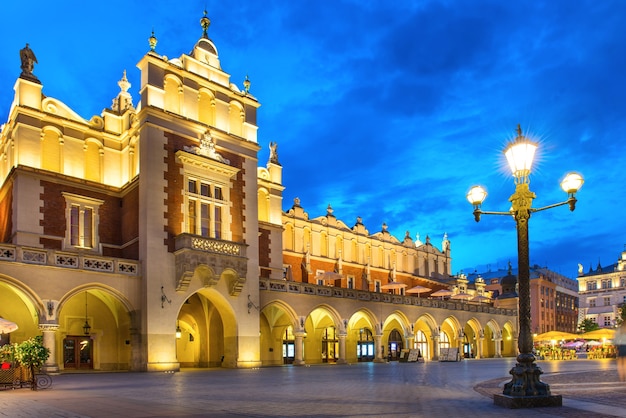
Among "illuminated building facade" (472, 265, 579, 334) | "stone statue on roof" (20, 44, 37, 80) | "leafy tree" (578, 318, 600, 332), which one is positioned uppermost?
"stone statue on roof" (20, 44, 37, 80)

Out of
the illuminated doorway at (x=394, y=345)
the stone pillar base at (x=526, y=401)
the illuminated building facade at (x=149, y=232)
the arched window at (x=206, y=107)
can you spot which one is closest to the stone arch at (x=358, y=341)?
the illuminated doorway at (x=394, y=345)

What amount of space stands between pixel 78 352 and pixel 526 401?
2723 cm

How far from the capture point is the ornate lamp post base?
12673mm

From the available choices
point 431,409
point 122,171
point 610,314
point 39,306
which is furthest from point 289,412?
point 610,314

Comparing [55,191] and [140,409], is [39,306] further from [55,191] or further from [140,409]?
[140,409]

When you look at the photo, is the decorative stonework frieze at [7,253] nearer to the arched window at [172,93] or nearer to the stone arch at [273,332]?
the arched window at [172,93]

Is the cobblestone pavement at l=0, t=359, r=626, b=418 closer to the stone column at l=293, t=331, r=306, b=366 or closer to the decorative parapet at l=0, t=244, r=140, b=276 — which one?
the decorative parapet at l=0, t=244, r=140, b=276

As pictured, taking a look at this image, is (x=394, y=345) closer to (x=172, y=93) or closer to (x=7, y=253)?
(x=172, y=93)

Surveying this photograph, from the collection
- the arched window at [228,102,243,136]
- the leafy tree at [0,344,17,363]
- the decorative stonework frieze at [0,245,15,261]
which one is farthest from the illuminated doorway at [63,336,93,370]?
the arched window at [228,102,243,136]

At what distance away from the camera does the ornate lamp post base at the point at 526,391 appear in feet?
41.6

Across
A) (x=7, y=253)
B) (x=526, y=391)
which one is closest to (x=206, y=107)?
(x=7, y=253)

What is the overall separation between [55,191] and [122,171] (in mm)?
4465

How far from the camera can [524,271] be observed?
1403cm

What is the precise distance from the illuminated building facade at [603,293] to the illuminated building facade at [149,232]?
86.2 metres
